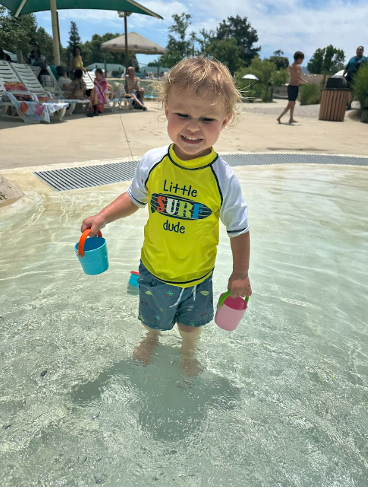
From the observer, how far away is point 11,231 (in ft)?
11.0

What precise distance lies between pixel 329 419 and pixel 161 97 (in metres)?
1.61

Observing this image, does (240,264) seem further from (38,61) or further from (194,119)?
(38,61)

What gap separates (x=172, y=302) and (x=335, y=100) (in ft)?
37.9

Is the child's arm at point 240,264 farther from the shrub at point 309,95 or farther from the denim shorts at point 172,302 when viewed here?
the shrub at point 309,95

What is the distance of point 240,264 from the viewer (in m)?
1.52

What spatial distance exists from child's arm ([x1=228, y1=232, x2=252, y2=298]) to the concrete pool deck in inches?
110

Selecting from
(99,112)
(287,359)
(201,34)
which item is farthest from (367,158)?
(201,34)

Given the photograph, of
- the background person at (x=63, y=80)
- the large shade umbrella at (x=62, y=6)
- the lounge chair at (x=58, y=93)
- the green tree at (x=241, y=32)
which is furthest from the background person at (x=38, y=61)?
the green tree at (x=241, y=32)

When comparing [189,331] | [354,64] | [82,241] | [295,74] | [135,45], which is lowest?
[189,331]

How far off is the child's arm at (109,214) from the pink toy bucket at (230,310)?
602mm

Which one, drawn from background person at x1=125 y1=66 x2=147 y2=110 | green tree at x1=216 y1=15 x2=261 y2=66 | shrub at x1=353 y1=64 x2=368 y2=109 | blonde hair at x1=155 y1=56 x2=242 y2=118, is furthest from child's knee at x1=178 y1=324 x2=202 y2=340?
green tree at x1=216 y1=15 x2=261 y2=66

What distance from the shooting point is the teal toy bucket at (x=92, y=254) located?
1.64m

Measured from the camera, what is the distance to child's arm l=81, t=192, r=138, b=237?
64.9 inches

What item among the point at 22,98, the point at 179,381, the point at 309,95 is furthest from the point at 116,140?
the point at 309,95
